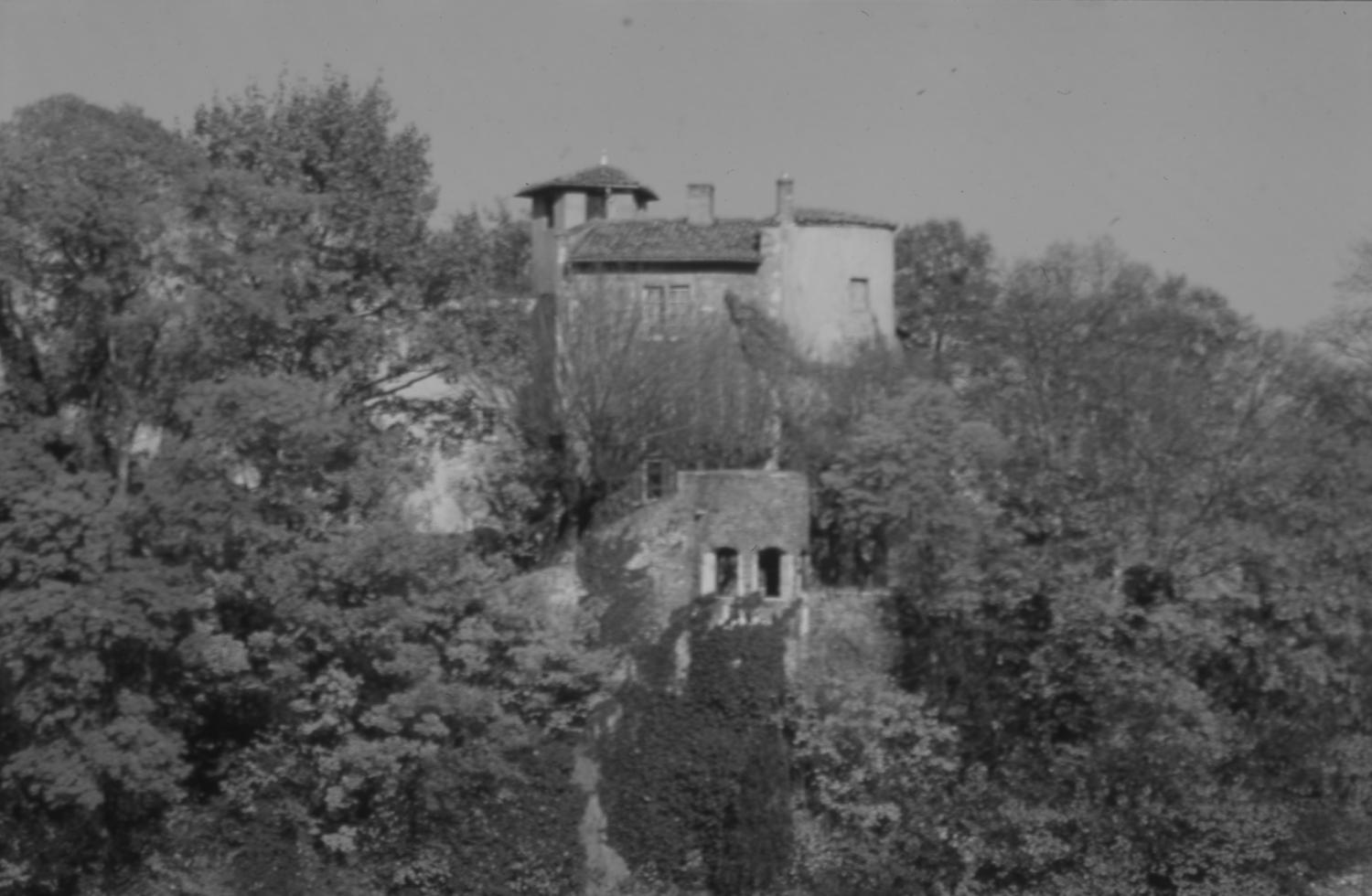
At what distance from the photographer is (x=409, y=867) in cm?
3503

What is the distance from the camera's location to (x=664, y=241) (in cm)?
4619

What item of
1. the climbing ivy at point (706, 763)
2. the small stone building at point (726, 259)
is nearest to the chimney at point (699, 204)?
the small stone building at point (726, 259)

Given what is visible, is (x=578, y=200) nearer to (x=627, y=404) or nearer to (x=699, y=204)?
(x=699, y=204)

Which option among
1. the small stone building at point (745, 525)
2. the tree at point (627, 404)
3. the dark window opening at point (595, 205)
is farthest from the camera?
the dark window opening at point (595, 205)

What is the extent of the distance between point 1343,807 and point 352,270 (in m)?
16.6

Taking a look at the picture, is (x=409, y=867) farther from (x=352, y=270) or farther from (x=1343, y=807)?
(x=1343, y=807)

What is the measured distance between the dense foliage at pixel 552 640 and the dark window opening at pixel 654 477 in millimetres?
2554

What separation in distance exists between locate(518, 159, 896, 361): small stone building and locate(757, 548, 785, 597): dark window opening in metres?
7.66

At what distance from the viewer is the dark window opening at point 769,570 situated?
3691cm

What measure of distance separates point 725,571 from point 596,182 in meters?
14.2

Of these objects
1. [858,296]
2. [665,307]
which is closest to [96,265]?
[665,307]

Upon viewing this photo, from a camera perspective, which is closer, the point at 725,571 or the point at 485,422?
the point at 725,571

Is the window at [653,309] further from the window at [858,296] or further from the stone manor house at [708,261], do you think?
the window at [858,296]

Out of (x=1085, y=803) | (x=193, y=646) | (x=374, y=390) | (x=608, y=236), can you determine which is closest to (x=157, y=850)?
(x=193, y=646)
